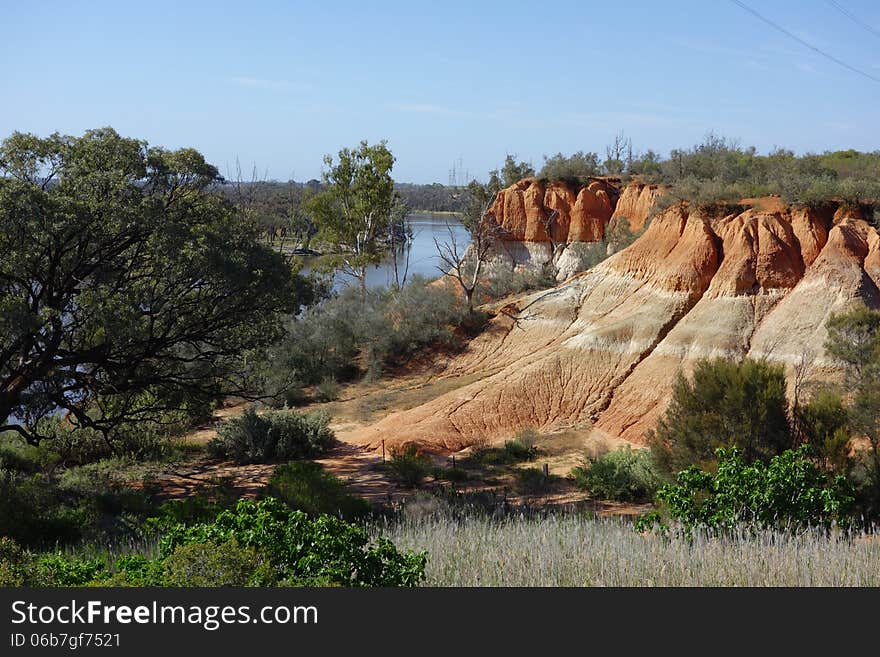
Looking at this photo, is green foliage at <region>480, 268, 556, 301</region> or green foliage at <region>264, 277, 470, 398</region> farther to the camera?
green foliage at <region>480, 268, 556, 301</region>

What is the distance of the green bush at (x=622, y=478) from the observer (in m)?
16.1

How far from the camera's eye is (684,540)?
890 cm

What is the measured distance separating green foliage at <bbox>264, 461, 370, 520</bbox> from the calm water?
26.7 m

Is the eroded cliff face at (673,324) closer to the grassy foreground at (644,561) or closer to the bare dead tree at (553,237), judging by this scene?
the grassy foreground at (644,561)

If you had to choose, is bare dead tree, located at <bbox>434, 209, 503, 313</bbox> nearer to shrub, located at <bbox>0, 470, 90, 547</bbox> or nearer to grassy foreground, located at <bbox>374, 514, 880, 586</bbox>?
shrub, located at <bbox>0, 470, 90, 547</bbox>

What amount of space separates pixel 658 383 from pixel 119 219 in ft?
47.4

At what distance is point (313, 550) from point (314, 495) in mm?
6743

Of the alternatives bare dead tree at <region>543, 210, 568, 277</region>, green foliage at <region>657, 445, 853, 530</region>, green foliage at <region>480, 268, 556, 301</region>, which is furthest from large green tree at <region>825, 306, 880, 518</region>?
bare dead tree at <region>543, 210, 568, 277</region>

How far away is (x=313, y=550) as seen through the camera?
679 centimetres

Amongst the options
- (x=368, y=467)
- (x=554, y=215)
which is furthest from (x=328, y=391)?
(x=554, y=215)

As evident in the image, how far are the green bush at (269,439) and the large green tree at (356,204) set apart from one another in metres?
24.1

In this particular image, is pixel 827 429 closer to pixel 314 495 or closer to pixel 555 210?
pixel 314 495

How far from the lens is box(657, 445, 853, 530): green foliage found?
1024cm

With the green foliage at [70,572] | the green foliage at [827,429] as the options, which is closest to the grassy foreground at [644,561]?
the green foliage at [70,572]
